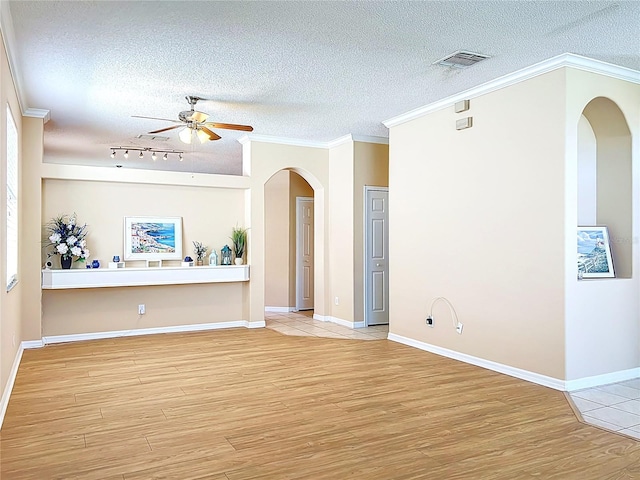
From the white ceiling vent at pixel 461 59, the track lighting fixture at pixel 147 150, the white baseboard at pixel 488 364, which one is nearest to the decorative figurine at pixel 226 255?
the track lighting fixture at pixel 147 150

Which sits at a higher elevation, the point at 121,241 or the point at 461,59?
the point at 461,59

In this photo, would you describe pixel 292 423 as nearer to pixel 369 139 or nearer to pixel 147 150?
pixel 369 139

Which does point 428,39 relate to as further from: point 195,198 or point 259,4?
point 195,198

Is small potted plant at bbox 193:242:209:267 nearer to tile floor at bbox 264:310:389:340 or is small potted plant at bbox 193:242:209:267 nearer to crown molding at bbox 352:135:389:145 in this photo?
tile floor at bbox 264:310:389:340

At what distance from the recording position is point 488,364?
489 cm

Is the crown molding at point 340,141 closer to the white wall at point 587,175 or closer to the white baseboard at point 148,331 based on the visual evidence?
the white baseboard at point 148,331

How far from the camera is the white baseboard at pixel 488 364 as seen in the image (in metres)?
4.25

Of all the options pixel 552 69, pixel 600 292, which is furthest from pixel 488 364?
pixel 552 69

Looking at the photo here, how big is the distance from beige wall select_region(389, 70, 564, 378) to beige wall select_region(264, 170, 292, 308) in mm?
3103

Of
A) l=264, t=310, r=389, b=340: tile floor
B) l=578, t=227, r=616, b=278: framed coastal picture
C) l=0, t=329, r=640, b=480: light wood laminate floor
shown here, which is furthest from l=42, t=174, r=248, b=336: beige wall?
l=578, t=227, r=616, b=278: framed coastal picture

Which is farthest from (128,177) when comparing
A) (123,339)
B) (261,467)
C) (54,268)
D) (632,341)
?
(632,341)

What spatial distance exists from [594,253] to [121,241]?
5.51 meters

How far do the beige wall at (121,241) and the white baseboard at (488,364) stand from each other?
2.60m

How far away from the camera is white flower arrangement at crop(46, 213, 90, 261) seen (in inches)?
241
